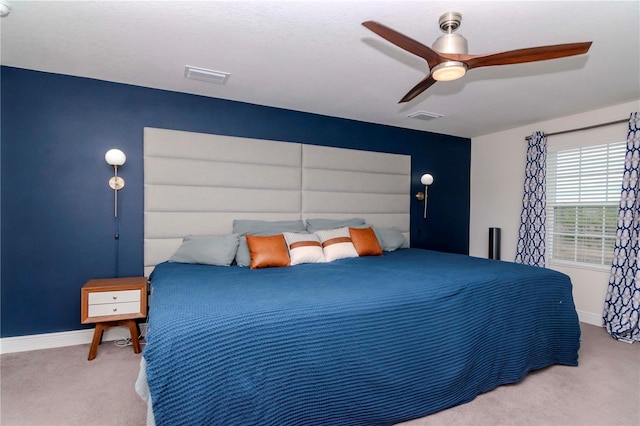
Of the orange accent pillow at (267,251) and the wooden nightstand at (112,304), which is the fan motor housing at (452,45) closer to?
the orange accent pillow at (267,251)

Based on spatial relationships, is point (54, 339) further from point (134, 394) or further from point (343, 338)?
point (343, 338)

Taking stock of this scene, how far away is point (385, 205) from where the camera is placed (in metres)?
4.32

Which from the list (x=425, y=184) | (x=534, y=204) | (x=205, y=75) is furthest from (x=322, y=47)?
(x=534, y=204)

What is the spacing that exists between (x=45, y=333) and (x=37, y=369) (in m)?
0.49

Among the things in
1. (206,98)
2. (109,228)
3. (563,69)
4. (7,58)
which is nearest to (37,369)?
(109,228)

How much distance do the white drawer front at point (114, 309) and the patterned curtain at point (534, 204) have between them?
→ 4393 mm

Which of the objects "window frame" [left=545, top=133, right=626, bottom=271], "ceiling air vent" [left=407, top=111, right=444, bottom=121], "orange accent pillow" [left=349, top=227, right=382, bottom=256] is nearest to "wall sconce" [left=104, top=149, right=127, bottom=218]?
"orange accent pillow" [left=349, top=227, right=382, bottom=256]

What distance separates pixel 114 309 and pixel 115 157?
1254 mm

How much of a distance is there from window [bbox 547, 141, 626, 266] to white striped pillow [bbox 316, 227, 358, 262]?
8.78ft

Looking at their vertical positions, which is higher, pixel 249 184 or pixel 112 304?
pixel 249 184

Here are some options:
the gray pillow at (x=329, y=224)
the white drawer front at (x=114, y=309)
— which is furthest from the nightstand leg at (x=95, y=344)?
the gray pillow at (x=329, y=224)

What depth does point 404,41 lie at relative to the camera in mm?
1672

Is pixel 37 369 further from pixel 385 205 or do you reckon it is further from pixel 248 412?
pixel 385 205

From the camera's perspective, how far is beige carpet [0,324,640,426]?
1913 mm
